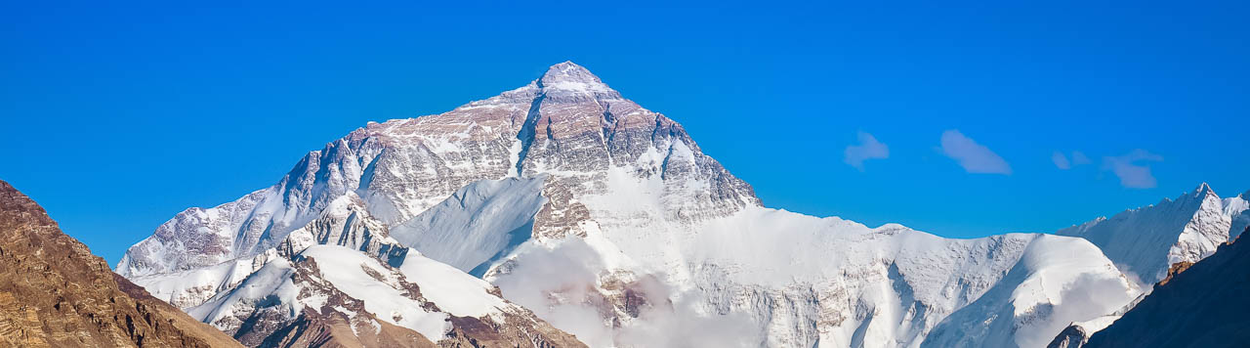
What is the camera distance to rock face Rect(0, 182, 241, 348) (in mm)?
135125

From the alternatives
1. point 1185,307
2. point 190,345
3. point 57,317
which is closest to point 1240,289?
point 1185,307

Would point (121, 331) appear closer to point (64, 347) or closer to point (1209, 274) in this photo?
point (64, 347)

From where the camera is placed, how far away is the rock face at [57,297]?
443 feet

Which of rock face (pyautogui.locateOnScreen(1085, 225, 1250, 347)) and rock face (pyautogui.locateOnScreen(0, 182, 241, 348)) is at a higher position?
rock face (pyautogui.locateOnScreen(1085, 225, 1250, 347))

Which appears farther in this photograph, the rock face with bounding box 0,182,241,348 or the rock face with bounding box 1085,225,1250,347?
the rock face with bounding box 1085,225,1250,347

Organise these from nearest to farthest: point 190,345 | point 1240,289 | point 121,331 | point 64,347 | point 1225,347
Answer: point 64,347, point 121,331, point 190,345, point 1225,347, point 1240,289

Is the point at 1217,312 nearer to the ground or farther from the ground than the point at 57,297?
farther from the ground

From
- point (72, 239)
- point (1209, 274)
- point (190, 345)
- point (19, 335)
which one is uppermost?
point (1209, 274)

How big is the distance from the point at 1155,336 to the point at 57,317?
136853mm

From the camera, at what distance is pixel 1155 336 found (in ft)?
Answer: 651

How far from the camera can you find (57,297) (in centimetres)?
14500

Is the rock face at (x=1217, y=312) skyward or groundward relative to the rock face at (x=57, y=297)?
skyward

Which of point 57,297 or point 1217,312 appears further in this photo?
point 1217,312

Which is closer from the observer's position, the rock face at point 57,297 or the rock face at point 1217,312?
the rock face at point 57,297
